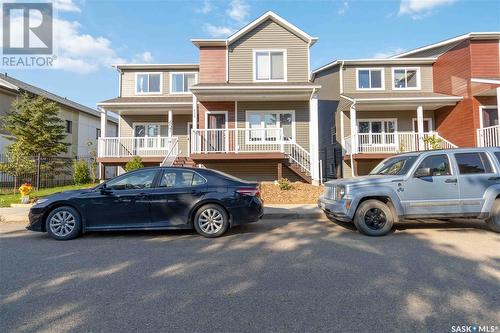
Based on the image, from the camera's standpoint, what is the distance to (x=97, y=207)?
6.36 m

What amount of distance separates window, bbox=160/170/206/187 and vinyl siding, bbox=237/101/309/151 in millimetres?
9663

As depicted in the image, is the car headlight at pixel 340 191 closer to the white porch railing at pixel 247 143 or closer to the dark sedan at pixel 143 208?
the dark sedan at pixel 143 208

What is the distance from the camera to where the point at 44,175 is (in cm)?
1720

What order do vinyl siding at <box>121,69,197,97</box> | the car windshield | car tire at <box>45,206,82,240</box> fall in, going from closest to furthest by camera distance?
car tire at <box>45,206,82,240</box> < the car windshield < vinyl siding at <box>121,69,197,97</box>

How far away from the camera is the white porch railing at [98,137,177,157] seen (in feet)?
52.5

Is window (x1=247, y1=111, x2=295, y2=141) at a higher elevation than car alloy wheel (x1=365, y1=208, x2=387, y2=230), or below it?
higher

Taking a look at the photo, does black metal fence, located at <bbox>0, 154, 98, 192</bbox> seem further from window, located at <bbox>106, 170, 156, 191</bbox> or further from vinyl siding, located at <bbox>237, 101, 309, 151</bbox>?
window, located at <bbox>106, 170, 156, 191</bbox>

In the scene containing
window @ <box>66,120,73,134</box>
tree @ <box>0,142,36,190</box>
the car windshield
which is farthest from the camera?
window @ <box>66,120,73,134</box>

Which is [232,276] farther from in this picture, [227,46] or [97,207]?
[227,46]

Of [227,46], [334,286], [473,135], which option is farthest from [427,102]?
[334,286]

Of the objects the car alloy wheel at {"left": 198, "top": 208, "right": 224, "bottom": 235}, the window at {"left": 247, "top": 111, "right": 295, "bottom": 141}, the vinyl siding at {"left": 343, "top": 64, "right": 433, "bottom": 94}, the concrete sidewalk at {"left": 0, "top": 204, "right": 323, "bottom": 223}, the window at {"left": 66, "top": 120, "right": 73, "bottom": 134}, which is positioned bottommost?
the concrete sidewalk at {"left": 0, "top": 204, "right": 323, "bottom": 223}

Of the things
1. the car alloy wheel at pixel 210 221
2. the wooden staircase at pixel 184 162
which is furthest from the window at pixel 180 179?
the wooden staircase at pixel 184 162

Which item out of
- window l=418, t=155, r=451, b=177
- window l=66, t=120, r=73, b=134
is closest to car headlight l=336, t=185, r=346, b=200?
window l=418, t=155, r=451, b=177

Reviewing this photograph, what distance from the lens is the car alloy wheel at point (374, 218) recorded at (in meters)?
6.46
